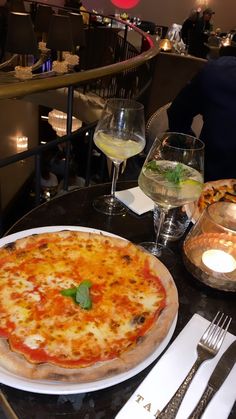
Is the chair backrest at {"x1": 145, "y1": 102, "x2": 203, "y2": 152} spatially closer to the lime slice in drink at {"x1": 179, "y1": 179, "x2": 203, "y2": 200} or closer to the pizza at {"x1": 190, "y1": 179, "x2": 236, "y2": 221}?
the pizza at {"x1": 190, "y1": 179, "x2": 236, "y2": 221}

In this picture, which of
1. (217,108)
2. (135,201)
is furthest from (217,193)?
(217,108)

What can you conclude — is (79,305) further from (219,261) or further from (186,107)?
(186,107)

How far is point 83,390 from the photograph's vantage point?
0.60 metres

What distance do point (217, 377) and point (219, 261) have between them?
35cm

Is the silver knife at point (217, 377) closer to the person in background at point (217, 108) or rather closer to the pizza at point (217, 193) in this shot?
the pizza at point (217, 193)

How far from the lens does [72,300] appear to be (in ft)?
2.51

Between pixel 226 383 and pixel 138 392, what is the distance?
0.53ft

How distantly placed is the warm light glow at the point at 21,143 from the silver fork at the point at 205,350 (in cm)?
433

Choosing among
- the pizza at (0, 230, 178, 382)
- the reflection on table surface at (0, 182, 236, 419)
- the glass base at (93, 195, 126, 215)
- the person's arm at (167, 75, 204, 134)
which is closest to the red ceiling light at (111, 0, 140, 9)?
the person's arm at (167, 75, 204, 134)

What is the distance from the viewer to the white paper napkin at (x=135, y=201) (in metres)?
1.18

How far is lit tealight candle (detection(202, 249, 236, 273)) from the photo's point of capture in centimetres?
93

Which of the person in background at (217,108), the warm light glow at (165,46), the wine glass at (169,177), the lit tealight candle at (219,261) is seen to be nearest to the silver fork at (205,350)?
the lit tealight candle at (219,261)

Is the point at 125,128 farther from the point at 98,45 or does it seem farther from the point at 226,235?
the point at 98,45

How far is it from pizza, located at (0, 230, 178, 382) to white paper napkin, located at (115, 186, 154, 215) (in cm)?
26
